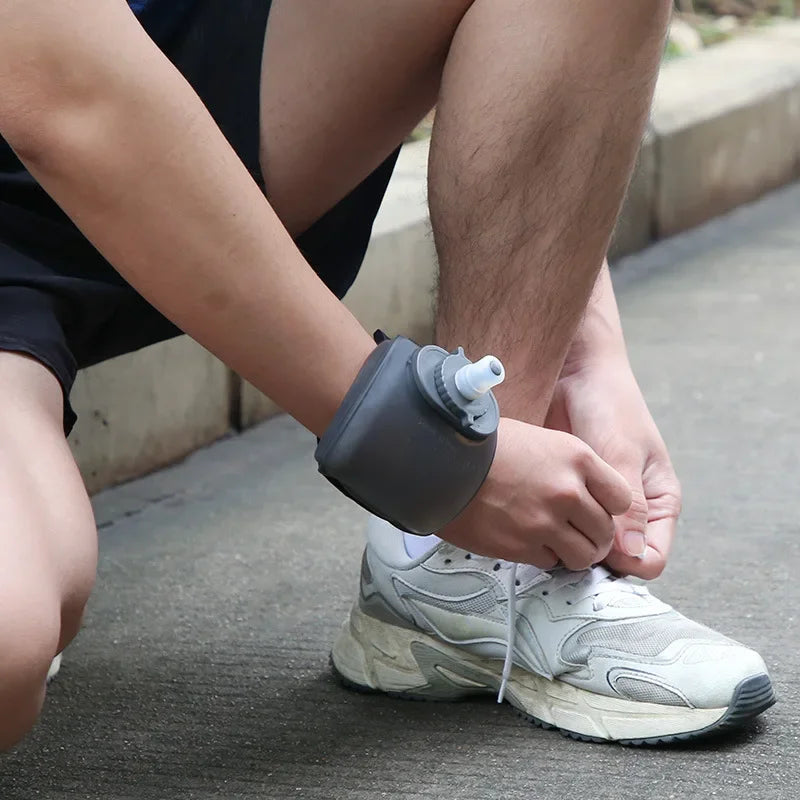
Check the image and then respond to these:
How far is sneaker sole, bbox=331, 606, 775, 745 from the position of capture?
3.68ft

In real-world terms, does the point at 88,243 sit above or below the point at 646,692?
above

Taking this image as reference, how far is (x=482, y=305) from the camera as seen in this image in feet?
3.83

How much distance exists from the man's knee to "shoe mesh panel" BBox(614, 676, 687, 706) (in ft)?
1.49

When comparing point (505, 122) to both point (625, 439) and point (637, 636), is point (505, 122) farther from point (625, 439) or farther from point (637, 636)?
point (637, 636)

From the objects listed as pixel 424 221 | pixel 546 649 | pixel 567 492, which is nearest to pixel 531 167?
pixel 567 492

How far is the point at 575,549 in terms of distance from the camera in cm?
109

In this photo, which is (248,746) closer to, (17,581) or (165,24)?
(17,581)

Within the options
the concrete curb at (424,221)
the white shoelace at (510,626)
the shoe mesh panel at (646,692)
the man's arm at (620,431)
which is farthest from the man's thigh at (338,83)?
the shoe mesh panel at (646,692)

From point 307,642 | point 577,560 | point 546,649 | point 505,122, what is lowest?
point 307,642

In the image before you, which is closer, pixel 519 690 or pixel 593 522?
pixel 593 522

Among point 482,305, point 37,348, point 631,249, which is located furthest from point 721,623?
point 631,249

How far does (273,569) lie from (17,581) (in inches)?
26.9

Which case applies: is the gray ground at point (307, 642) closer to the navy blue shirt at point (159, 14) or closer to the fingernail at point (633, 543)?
the fingernail at point (633, 543)

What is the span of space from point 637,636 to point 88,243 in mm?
542
